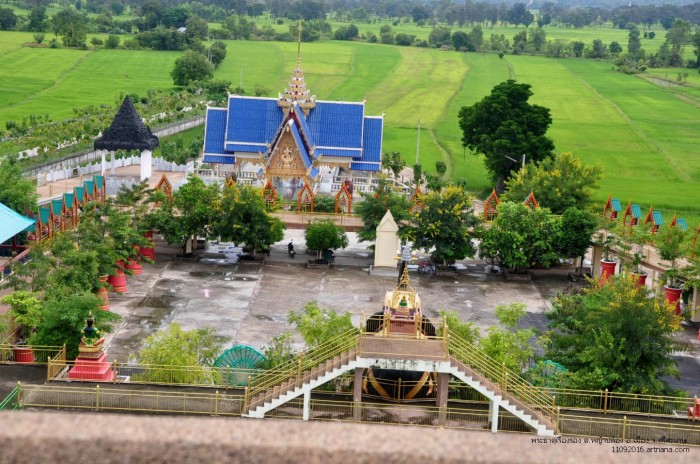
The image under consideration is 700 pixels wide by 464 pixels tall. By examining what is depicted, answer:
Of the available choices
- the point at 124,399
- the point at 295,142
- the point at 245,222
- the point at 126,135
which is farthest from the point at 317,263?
the point at 124,399

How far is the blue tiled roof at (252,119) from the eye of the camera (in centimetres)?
6206

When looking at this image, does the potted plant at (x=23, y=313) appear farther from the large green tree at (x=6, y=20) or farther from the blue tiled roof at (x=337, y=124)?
the large green tree at (x=6, y=20)

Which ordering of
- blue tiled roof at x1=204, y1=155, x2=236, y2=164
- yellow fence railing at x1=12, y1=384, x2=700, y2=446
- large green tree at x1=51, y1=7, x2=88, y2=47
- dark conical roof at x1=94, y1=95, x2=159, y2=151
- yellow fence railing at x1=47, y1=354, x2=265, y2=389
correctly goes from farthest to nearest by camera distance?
1. large green tree at x1=51, y1=7, x2=88, y2=47
2. blue tiled roof at x1=204, y1=155, x2=236, y2=164
3. dark conical roof at x1=94, y1=95, x2=159, y2=151
4. yellow fence railing at x1=47, y1=354, x2=265, y2=389
5. yellow fence railing at x1=12, y1=384, x2=700, y2=446

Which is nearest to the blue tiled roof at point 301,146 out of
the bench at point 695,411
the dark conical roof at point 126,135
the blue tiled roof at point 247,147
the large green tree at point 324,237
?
the blue tiled roof at point 247,147

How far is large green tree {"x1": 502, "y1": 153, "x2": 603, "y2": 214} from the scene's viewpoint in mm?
52000

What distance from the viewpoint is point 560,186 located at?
172 feet

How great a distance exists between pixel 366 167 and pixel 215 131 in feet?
28.7

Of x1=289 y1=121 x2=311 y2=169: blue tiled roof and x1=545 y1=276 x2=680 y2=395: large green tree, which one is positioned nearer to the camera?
x1=545 y1=276 x2=680 y2=395: large green tree

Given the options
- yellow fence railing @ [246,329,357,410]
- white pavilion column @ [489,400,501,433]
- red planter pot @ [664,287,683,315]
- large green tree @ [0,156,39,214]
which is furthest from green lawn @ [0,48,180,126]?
white pavilion column @ [489,400,501,433]

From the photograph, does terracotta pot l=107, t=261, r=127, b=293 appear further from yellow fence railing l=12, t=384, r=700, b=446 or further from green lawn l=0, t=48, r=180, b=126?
green lawn l=0, t=48, r=180, b=126

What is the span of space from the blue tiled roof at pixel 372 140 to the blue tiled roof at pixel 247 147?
18.5 feet

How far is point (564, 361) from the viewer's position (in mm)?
30516

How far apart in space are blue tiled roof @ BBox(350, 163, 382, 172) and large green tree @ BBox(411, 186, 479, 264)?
43.6 ft

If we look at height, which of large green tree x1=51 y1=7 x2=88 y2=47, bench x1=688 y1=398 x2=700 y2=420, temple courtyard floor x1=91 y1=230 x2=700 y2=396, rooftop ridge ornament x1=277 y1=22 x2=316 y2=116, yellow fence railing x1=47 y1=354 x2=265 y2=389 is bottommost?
temple courtyard floor x1=91 y1=230 x2=700 y2=396
